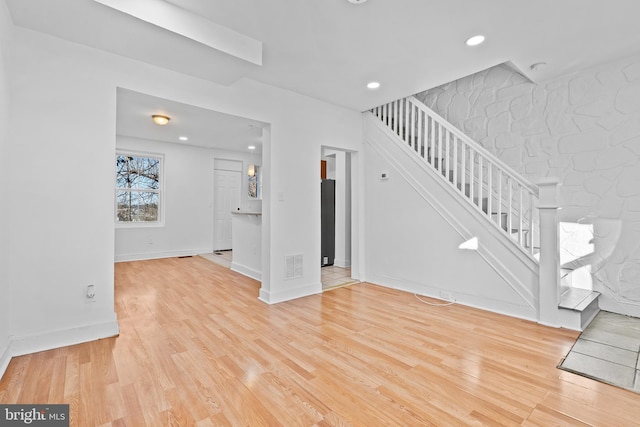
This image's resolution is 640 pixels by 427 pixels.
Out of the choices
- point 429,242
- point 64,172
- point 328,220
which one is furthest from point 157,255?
point 429,242

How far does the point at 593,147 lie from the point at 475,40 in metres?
1.88

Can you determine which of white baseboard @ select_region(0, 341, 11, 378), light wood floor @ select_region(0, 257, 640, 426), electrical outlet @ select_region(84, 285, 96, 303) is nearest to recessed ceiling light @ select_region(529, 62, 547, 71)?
light wood floor @ select_region(0, 257, 640, 426)

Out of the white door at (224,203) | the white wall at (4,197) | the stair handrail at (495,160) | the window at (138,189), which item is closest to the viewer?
the white wall at (4,197)

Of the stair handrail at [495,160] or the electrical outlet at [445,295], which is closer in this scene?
the stair handrail at [495,160]

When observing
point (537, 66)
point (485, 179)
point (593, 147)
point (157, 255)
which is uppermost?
point (537, 66)

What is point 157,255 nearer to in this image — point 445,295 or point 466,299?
point 445,295

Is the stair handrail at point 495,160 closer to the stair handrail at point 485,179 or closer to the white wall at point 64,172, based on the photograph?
the stair handrail at point 485,179

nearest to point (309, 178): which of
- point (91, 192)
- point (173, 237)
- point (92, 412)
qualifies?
point (91, 192)

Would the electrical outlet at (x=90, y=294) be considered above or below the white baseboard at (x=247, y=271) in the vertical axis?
above

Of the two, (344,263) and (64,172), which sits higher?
(64,172)

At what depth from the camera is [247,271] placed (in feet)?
15.8

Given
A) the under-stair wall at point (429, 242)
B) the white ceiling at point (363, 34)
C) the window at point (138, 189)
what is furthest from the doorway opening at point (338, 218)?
the window at point (138, 189)

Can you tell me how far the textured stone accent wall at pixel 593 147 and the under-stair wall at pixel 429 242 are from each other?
986 mm

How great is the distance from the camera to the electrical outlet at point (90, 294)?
8.02 feet
